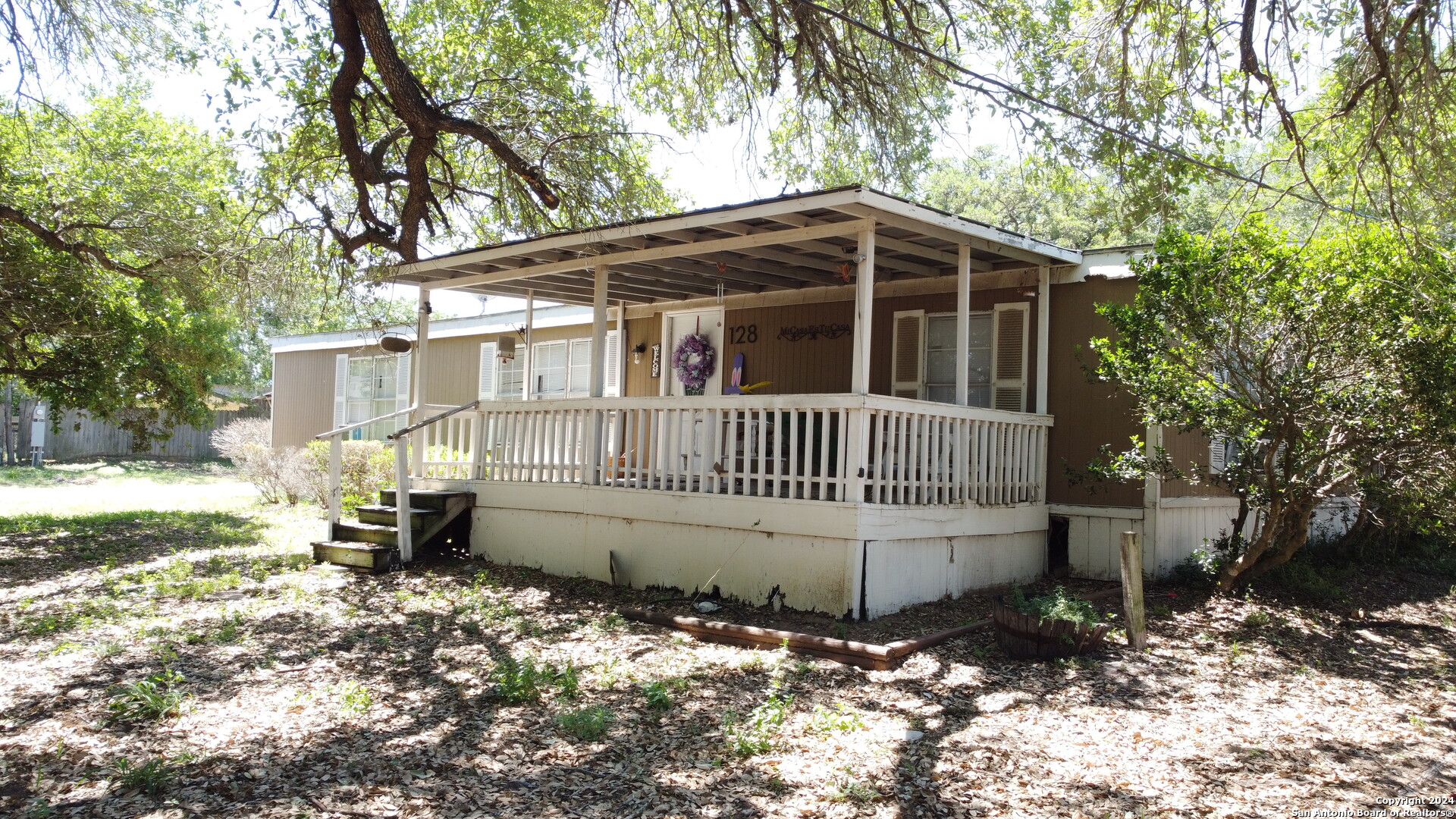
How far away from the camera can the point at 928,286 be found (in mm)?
9945

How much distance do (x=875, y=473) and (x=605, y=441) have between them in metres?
2.85

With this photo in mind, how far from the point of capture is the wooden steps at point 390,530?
928 centimetres

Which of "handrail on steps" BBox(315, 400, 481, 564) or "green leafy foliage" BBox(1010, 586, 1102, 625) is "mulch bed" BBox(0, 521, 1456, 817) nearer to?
"green leafy foliage" BBox(1010, 586, 1102, 625)

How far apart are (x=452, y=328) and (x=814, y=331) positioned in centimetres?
742

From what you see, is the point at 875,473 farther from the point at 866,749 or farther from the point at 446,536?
the point at 446,536

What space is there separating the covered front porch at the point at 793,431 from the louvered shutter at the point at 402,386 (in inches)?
238

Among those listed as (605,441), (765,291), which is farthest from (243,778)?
(765,291)

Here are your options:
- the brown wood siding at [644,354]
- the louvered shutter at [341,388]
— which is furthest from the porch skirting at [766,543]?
the louvered shutter at [341,388]

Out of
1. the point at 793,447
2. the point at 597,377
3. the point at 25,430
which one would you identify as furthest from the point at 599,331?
the point at 25,430

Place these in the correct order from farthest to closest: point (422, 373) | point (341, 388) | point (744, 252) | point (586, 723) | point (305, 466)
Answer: point (341, 388) → point (305, 466) → point (422, 373) → point (744, 252) → point (586, 723)

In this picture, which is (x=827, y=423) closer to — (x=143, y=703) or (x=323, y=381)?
(x=143, y=703)

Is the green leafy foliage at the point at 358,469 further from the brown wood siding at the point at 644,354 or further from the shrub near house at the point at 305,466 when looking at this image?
the brown wood siding at the point at 644,354

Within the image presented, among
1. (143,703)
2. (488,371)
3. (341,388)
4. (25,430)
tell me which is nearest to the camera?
(143,703)

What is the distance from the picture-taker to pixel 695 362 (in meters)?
11.5
